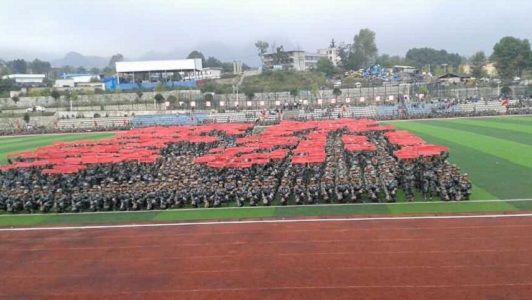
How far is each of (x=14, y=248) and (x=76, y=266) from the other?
3044mm

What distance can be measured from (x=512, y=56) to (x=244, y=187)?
76565 millimetres

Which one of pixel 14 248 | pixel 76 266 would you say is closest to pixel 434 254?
pixel 76 266

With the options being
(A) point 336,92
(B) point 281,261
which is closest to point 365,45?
(A) point 336,92

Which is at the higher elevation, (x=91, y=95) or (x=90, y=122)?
(x=91, y=95)

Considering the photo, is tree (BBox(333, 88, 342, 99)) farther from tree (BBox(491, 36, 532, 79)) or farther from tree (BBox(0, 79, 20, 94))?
tree (BBox(0, 79, 20, 94))

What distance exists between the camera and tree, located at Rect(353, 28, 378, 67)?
396 ft

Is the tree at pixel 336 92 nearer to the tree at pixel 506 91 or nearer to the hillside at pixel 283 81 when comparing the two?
Result: the hillside at pixel 283 81

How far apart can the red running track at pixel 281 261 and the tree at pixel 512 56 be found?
74457 mm

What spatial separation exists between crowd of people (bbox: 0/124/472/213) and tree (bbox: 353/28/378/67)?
10432cm

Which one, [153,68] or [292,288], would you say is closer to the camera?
[292,288]

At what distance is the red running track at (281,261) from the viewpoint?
33.0ft

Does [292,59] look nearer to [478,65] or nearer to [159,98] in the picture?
[478,65]

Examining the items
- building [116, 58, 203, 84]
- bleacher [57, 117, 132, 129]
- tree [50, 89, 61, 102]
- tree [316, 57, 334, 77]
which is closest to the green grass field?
bleacher [57, 117, 132, 129]

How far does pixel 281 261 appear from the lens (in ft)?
38.2
